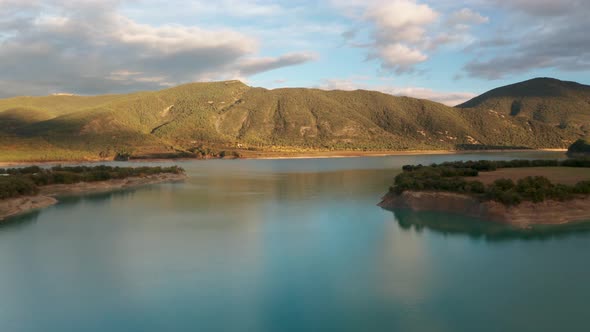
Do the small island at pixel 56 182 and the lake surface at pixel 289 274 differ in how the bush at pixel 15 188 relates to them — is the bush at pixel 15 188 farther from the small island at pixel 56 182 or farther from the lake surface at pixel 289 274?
the lake surface at pixel 289 274

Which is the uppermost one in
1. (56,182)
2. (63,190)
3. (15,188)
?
(15,188)

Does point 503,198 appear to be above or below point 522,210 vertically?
above

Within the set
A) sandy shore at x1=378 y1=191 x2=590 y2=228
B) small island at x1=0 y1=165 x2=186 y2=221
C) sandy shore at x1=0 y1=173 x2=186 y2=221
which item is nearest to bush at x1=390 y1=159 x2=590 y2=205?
sandy shore at x1=378 y1=191 x2=590 y2=228

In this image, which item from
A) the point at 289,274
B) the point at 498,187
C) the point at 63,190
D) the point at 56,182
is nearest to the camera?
the point at 289,274

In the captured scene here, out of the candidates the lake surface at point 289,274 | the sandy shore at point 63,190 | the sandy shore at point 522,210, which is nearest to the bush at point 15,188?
the sandy shore at point 63,190

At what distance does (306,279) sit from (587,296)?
12834 mm

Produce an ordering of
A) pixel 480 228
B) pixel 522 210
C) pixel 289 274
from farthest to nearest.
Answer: pixel 522 210 → pixel 480 228 → pixel 289 274

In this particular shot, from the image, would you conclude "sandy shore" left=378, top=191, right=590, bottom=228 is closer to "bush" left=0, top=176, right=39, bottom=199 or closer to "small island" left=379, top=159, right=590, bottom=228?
"small island" left=379, top=159, right=590, bottom=228

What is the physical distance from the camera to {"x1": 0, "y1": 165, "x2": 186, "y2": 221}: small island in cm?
4466

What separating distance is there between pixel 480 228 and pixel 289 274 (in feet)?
58.8

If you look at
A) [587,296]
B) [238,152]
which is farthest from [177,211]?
[238,152]

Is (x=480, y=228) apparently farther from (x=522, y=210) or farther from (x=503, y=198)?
(x=522, y=210)

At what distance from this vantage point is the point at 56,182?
194ft

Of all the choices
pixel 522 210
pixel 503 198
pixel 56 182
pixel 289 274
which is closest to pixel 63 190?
pixel 56 182
